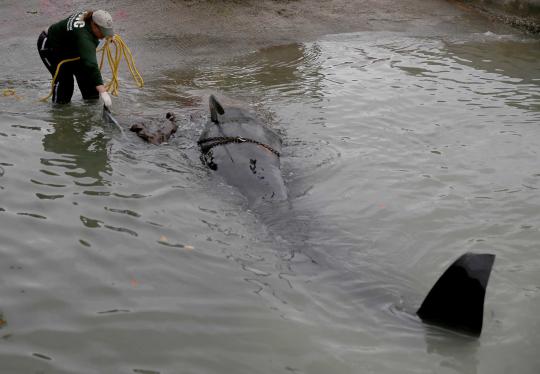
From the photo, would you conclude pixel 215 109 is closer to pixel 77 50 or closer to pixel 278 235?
pixel 77 50

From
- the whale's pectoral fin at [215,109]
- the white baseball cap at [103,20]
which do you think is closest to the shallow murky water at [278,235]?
the whale's pectoral fin at [215,109]

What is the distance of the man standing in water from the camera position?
6.51m

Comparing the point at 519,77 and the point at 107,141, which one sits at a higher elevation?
the point at 519,77

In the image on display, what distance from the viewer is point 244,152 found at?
5.68 m

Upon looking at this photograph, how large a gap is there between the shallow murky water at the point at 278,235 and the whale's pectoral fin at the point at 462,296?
0.09 m

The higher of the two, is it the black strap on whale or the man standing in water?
the man standing in water

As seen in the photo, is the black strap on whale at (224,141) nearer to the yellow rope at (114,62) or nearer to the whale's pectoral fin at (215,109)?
the whale's pectoral fin at (215,109)

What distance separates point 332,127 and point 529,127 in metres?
2.41

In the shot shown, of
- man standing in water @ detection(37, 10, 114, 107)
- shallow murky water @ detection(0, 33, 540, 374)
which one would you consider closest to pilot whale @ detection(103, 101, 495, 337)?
shallow murky water @ detection(0, 33, 540, 374)

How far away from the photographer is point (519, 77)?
350 inches

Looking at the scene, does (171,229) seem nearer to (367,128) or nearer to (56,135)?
(56,135)

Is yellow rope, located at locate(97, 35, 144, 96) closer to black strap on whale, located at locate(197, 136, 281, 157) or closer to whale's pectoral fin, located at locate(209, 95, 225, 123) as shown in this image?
whale's pectoral fin, located at locate(209, 95, 225, 123)

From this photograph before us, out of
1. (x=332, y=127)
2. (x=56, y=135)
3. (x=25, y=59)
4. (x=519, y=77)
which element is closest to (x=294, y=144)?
(x=332, y=127)

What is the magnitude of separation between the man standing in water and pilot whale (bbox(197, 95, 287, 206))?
50.4 inches
